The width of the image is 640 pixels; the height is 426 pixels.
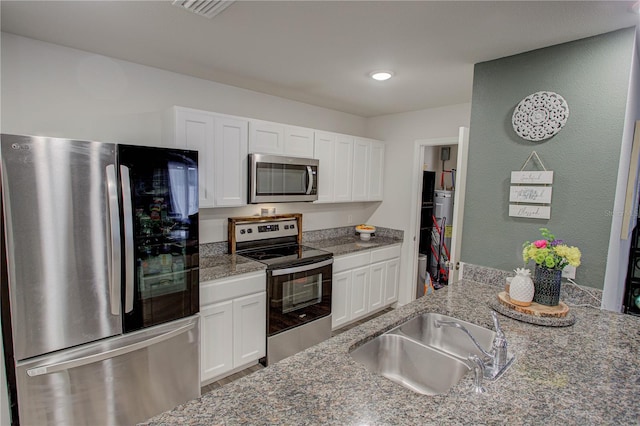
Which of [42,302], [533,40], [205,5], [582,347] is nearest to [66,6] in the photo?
[205,5]

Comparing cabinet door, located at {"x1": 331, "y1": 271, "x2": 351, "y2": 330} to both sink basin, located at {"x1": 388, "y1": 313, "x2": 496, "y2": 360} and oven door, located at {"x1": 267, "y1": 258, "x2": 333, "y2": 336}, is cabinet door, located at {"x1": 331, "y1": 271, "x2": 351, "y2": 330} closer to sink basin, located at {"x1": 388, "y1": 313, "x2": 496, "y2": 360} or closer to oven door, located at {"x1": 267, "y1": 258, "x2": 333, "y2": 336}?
oven door, located at {"x1": 267, "y1": 258, "x2": 333, "y2": 336}

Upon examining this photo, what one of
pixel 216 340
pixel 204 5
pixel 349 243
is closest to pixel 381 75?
pixel 204 5

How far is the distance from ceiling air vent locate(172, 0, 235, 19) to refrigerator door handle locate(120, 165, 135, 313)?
0.91 meters

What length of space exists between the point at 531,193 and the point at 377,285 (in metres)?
2.10

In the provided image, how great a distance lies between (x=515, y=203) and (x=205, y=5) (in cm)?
218

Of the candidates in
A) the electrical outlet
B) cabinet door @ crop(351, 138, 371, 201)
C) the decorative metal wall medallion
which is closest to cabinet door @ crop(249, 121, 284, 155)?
cabinet door @ crop(351, 138, 371, 201)

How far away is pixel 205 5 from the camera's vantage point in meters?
1.59

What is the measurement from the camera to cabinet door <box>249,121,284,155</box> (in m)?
2.83

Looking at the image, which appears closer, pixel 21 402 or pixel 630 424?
pixel 630 424

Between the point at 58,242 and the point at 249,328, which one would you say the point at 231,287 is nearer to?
the point at 249,328

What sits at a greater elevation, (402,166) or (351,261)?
(402,166)

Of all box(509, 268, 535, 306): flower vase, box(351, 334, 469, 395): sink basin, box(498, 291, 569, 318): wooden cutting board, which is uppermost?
box(509, 268, 535, 306): flower vase

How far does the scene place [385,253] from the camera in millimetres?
3812

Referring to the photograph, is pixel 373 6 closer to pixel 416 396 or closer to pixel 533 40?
pixel 533 40
